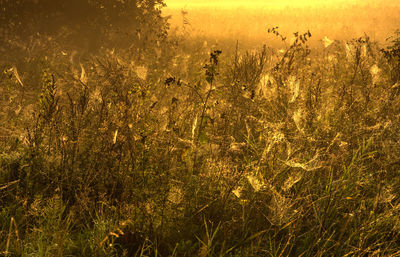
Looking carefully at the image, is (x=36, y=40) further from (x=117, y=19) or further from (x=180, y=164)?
(x=180, y=164)

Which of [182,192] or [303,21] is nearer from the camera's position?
[182,192]

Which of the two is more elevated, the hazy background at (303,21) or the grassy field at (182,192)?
the hazy background at (303,21)

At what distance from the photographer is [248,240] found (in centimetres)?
219

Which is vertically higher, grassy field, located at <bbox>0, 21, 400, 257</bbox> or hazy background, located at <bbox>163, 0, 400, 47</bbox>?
hazy background, located at <bbox>163, 0, 400, 47</bbox>

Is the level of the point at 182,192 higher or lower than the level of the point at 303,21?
lower

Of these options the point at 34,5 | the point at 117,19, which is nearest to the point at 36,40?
the point at 34,5

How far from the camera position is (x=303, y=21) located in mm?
17547

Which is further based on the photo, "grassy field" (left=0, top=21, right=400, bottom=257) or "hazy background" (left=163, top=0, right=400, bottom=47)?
"hazy background" (left=163, top=0, right=400, bottom=47)

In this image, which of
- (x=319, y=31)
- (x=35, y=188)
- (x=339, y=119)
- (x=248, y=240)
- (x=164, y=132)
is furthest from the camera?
(x=319, y=31)

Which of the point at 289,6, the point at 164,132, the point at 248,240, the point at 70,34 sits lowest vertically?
the point at 248,240

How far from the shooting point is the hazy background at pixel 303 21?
13.9 m

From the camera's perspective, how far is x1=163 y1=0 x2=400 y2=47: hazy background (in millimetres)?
13867

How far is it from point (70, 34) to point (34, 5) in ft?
3.65

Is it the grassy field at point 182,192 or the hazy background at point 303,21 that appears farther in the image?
the hazy background at point 303,21
